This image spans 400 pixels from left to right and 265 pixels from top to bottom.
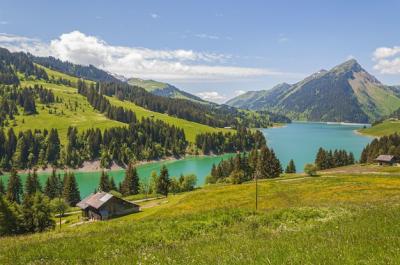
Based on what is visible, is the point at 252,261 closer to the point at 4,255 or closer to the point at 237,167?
the point at 4,255

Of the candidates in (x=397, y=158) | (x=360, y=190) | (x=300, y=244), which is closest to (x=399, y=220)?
(x=300, y=244)

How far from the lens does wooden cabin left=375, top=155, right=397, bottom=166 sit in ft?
462

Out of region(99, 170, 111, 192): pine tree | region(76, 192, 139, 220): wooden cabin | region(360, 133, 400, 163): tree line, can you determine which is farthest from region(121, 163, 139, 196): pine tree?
region(360, 133, 400, 163): tree line

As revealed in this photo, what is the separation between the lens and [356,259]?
7.71 metres

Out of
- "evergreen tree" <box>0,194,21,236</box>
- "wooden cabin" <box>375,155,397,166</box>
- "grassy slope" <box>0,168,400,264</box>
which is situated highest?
"grassy slope" <box>0,168,400,264</box>

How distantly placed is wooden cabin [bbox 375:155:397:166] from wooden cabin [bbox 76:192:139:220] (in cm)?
10601

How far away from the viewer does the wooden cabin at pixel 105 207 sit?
8844 cm

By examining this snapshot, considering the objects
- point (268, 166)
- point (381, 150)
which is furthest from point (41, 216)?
point (381, 150)

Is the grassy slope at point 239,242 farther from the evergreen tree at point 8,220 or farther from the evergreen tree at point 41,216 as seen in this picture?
the evergreen tree at point 41,216

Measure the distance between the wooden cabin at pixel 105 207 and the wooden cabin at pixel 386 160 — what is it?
106005mm

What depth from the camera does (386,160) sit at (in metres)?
142

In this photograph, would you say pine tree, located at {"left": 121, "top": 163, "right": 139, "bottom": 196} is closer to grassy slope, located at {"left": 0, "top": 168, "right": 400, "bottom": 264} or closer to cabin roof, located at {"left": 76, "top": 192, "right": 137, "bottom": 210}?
cabin roof, located at {"left": 76, "top": 192, "right": 137, "bottom": 210}

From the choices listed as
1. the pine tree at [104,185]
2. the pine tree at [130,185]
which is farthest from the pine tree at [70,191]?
the pine tree at [130,185]

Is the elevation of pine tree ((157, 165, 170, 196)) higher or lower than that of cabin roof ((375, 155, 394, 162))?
lower
